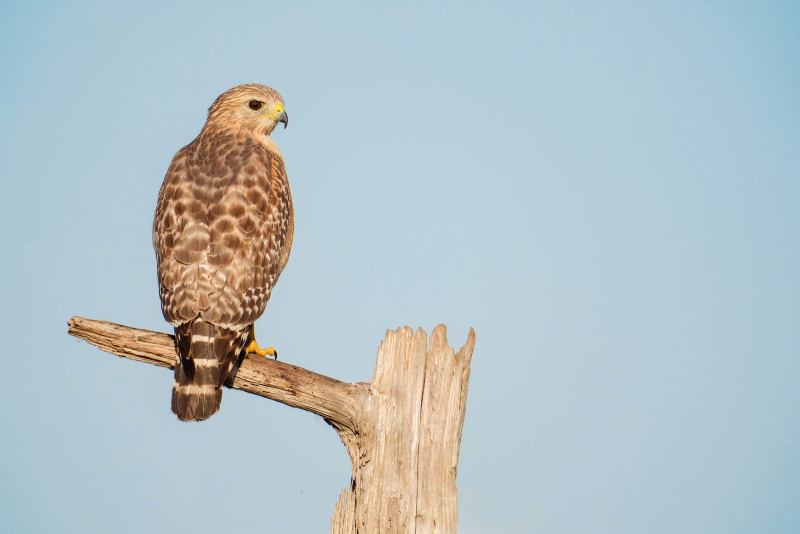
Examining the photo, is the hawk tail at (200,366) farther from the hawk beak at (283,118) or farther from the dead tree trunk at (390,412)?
the hawk beak at (283,118)

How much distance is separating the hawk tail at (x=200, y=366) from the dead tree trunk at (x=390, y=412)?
0.21 meters

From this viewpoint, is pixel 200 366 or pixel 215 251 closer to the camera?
pixel 200 366

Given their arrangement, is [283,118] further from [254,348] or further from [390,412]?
[390,412]

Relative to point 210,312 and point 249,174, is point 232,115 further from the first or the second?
point 210,312

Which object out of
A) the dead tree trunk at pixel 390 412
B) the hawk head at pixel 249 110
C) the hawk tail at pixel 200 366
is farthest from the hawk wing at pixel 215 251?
the hawk head at pixel 249 110

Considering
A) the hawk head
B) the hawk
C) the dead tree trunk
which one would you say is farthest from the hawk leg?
the hawk head

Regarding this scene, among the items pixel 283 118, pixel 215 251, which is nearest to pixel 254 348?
pixel 215 251

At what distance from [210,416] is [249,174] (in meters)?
2.17

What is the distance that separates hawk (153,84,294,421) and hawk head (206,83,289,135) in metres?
0.18

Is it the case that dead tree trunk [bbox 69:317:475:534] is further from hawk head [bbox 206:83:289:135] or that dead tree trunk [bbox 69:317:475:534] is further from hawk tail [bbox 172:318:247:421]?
hawk head [bbox 206:83:289:135]

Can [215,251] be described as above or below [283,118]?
below

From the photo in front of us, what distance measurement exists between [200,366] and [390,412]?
53.8 inches

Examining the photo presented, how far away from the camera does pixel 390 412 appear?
237 inches

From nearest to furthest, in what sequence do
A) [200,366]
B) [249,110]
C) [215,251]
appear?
1. [200,366]
2. [215,251]
3. [249,110]
